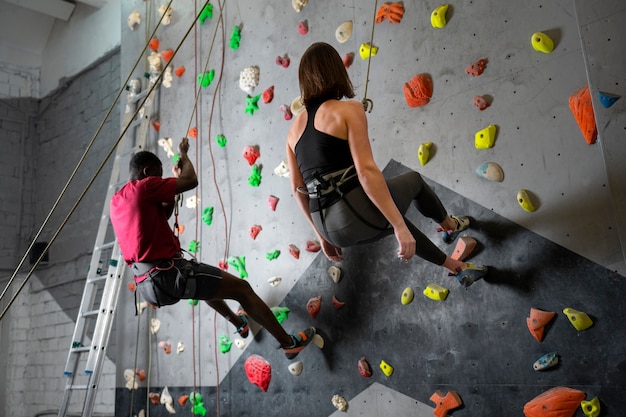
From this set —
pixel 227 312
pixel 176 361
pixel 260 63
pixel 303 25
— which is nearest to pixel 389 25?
pixel 303 25

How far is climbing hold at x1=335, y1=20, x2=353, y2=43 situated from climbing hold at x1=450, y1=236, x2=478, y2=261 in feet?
4.16

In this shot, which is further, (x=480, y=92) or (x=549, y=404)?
(x=480, y=92)

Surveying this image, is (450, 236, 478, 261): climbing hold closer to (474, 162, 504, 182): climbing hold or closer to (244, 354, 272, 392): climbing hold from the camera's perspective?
(474, 162, 504, 182): climbing hold

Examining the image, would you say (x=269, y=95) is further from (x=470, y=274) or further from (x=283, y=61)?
(x=470, y=274)

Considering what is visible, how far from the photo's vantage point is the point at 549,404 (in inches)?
81.2

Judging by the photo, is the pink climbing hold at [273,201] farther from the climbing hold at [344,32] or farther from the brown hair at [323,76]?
the brown hair at [323,76]

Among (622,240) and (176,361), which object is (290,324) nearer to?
(176,361)

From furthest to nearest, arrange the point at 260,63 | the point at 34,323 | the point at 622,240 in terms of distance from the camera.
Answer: the point at 34,323, the point at 260,63, the point at 622,240

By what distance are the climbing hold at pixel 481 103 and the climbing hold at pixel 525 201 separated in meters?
0.41

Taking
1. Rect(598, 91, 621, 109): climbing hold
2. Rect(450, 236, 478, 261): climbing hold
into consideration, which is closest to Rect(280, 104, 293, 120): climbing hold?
Rect(450, 236, 478, 261): climbing hold

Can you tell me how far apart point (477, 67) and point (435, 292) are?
0.99 m

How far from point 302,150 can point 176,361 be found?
211 centimetres

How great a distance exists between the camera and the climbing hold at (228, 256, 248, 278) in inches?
133

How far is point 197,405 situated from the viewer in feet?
11.4
